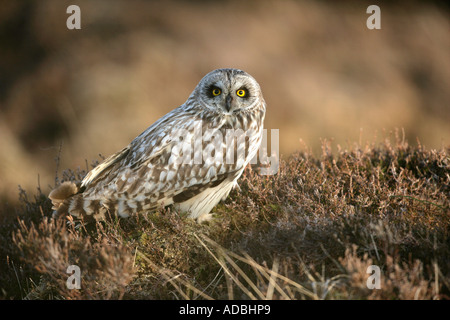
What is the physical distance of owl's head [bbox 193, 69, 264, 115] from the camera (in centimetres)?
394

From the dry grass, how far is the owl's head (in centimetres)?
87

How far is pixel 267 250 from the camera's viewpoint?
327cm

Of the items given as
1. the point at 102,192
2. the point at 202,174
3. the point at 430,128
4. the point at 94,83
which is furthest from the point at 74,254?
the point at 430,128

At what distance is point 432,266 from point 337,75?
A: 44.1 ft

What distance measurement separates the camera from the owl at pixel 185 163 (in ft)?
12.7

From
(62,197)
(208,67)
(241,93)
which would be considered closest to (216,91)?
(241,93)

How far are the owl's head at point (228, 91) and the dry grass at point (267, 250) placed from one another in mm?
873

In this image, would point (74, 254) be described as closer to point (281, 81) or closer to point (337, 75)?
point (281, 81)

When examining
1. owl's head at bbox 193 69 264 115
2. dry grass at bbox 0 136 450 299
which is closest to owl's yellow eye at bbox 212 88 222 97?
owl's head at bbox 193 69 264 115

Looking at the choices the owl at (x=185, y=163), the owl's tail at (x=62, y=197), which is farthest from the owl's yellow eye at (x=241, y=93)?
the owl's tail at (x=62, y=197)

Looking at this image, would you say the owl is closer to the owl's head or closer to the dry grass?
the owl's head

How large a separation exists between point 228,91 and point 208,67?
34.3 ft

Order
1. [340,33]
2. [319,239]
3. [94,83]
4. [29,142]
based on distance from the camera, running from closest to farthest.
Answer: [319,239] → [29,142] → [94,83] → [340,33]

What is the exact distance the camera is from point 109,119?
11.6 metres
